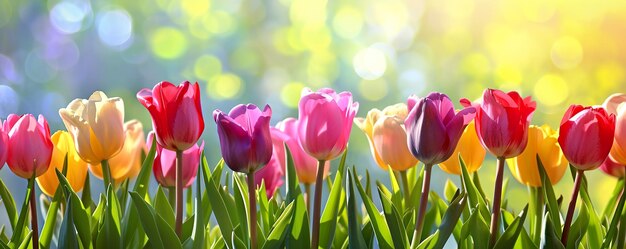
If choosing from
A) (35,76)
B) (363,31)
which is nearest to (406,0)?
(363,31)

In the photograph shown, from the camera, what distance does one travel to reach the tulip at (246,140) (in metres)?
0.54

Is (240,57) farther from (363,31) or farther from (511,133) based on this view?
(511,133)

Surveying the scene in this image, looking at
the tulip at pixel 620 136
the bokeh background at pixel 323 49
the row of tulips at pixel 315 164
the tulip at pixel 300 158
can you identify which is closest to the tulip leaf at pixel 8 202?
the row of tulips at pixel 315 164

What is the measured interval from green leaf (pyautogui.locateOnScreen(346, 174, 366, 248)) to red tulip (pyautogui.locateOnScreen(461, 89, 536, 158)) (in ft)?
0.32

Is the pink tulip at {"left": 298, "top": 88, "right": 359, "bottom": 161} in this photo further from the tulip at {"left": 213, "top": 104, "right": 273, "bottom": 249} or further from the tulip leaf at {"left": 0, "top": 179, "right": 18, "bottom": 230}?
the tulip leaf at {"left": 0, "top": 179, "right": 18, "bottom": 230}

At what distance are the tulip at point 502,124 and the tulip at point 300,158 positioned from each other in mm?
164

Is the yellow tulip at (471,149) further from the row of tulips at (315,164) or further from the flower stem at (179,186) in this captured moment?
the flower stem at (179,186)

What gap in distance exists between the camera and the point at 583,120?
573mm

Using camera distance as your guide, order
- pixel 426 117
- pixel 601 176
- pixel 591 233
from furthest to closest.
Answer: pixel 601 176
pixel 591 233
pixel 426 117

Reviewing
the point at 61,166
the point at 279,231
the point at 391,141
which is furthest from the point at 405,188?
the point at 61,166

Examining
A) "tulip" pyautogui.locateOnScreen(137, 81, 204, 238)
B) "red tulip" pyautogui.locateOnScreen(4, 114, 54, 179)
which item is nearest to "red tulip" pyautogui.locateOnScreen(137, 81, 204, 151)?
"tulip" pyautogui.locateOnScreen(137, 81, 204, 238)

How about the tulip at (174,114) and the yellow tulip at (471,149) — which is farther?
the yellow tulip at (471,149)

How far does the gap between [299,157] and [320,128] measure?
13cm

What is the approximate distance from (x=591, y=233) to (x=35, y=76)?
175cm
